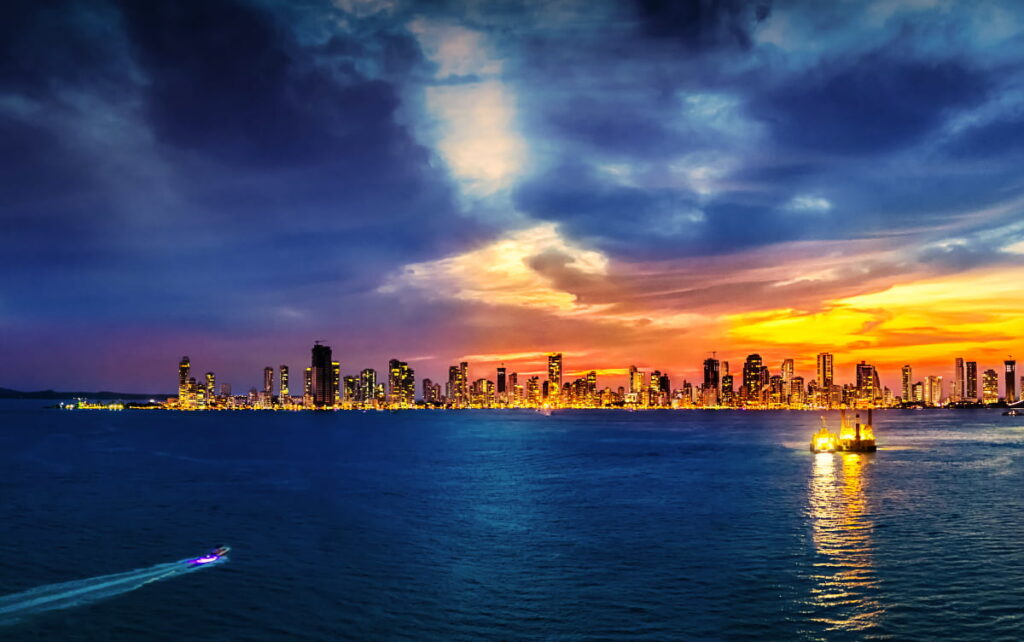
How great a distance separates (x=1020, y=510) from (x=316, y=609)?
6717 cm

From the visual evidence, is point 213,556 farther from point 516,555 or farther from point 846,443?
point 846,443

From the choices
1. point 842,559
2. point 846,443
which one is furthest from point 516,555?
point 846,443

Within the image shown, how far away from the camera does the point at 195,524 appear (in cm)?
6212

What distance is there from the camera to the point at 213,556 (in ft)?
164

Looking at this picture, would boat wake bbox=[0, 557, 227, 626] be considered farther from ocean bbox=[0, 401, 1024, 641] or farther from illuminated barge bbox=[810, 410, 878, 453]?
illuminated barge bbox=[810, 410, 878, 453]

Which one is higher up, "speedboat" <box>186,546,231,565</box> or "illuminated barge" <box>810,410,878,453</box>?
"speedboat" <box>186,546,231,565</box>

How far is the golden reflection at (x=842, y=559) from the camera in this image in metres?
37.3

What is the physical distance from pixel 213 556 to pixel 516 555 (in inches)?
857

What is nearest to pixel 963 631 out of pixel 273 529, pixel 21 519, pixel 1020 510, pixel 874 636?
pixel 874 636

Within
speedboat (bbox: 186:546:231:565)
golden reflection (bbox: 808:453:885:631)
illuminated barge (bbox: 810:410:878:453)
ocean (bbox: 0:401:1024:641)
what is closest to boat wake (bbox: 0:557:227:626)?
ocean (bbox: 0:401:1024:641)

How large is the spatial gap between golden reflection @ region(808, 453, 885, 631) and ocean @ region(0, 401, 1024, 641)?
7.9 inches

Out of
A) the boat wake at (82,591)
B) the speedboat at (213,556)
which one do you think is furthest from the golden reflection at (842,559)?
the boat wake at (82,591)

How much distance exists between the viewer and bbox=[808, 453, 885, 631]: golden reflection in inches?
1469

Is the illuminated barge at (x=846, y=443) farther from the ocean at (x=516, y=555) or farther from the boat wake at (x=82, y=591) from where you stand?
the boat wake at (x=82, y=591)
